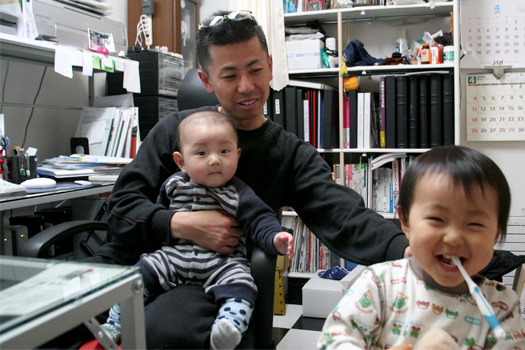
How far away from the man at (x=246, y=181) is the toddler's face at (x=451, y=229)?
304 millimetres

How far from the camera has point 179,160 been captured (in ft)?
4.40

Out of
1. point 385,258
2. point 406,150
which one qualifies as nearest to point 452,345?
point 385,258

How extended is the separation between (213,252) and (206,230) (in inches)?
2.3

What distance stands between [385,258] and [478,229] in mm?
379

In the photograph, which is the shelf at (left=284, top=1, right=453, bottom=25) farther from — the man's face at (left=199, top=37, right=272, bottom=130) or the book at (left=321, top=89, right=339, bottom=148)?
the man's face at (left=199, top=37, right=272, bottom=130)

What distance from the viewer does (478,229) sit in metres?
0.77

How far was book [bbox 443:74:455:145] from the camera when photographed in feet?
8.45

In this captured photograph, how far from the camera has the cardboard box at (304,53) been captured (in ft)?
9.20

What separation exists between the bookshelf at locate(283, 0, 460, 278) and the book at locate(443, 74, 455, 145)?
0.01 metres

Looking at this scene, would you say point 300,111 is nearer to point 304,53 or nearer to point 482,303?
point 304,53

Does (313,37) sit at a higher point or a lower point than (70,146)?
higher

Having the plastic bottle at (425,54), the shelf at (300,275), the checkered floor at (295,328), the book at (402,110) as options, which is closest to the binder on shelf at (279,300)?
the checkered floor at (295,328)

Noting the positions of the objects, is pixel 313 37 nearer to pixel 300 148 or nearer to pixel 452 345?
pixel 300 148

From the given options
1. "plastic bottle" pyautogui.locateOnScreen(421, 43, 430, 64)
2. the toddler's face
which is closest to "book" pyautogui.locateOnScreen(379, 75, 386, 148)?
"plastic bottle" pyautogui.locateOnScreen(421, 43, 430, 64)
